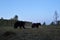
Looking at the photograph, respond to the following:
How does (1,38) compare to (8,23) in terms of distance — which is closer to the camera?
(1,38)

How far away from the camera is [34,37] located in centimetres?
1653

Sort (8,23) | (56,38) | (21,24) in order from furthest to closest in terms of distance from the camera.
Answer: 1. (8,23)
2. (21,24)
3. (56,38)

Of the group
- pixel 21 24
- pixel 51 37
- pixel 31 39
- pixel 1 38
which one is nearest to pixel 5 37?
pixel 1 38

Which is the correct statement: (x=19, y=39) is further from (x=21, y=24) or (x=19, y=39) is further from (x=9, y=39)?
(x=21, y=24)

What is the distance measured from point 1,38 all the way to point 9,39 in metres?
1.10

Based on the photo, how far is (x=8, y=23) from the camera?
48750 mm

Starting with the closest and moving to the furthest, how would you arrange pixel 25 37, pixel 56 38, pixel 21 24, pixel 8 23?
pixel 56 38, pixel 25 37, pixel 21 24, pixel 8 23

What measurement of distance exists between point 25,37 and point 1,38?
2458mm

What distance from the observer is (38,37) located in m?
16.4

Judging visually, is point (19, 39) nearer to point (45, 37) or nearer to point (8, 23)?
point (45, 37)

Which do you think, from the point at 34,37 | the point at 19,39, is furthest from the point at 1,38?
the point at 34,37

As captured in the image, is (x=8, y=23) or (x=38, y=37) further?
(x=8, y=23)

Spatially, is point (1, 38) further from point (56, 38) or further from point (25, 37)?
point (56, 38)

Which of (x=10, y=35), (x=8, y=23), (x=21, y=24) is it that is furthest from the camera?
(x=8, y=23)
